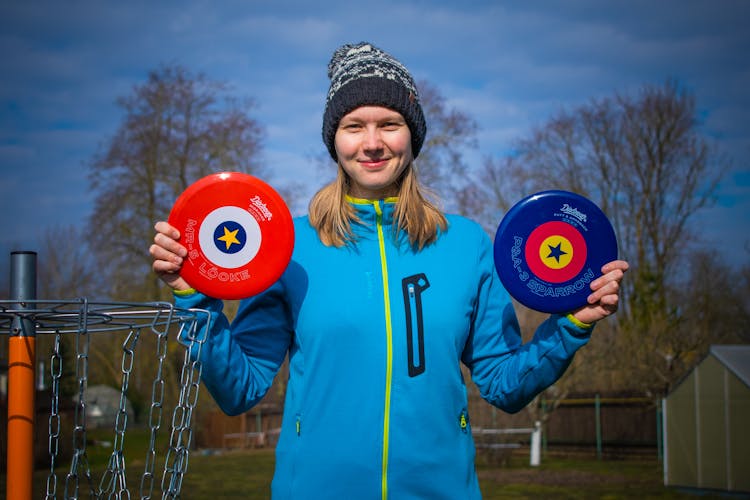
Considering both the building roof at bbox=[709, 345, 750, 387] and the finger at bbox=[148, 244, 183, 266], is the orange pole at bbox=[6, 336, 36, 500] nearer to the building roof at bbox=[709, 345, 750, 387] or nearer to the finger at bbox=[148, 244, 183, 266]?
the finger at bbox=[148, 244, 183, 266]

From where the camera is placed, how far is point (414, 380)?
2.47 m

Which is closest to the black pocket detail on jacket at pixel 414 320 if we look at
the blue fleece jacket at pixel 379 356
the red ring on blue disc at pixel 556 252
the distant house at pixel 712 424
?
the blue fleece jacket at pixel 379 356

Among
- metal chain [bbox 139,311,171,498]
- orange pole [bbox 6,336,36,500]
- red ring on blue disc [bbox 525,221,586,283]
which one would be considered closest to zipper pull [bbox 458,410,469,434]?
red ring on blue disc [bbox 525,221,586,283]

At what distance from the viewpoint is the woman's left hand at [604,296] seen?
8.54 ft

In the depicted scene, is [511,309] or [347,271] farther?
[511,309]

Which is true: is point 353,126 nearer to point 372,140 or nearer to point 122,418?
point 372,140

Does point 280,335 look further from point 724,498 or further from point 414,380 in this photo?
point 724,498

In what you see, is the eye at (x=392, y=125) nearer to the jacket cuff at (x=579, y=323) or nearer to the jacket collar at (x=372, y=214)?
the jacket collar at (x=372, y=214)

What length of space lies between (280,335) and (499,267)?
2.58ft

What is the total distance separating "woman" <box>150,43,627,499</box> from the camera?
7.99 feet

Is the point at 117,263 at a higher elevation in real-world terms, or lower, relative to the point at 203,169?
lower

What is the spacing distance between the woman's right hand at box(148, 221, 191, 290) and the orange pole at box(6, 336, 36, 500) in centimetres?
43

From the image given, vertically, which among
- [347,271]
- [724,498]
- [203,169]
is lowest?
[724,498]

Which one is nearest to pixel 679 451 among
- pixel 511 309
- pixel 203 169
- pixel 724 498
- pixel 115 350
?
pixel 724 498
